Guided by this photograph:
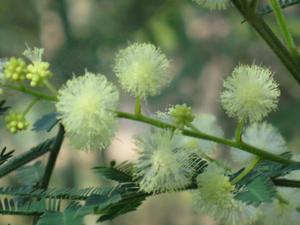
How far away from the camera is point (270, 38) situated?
1.38 metres

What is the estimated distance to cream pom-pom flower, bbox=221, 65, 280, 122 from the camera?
138 cm

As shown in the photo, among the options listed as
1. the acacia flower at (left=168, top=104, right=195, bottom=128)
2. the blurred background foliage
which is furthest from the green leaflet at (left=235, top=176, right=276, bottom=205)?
the blurred background foliage

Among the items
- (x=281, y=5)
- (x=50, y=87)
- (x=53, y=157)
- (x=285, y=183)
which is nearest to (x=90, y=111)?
(x=50, y=87)

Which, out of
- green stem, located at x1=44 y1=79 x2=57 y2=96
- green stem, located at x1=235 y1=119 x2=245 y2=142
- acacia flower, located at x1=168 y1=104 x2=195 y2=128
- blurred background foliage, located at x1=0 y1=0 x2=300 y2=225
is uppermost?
blurred background foliage, located at x1=0 y1=0 x2=300 y2=225

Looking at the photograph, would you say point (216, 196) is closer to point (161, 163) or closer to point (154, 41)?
point (161, 163)

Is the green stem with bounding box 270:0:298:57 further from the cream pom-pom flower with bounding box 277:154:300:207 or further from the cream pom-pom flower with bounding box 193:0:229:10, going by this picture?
the cream pom-pom flower with bounding box 277:154:300:207

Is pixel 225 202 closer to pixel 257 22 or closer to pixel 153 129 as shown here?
pixel 153 129

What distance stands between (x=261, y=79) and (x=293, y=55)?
0.24 ft

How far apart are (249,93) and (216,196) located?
20 cm

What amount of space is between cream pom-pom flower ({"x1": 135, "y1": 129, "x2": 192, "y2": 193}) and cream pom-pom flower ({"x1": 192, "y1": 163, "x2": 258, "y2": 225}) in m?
0.04

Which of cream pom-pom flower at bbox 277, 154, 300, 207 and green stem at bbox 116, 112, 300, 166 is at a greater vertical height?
green stem at bbox 116, 112, 300, 166

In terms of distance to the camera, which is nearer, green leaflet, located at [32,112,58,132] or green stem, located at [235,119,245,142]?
green stem, located at [235,119,245,142]

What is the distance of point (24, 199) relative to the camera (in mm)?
1396

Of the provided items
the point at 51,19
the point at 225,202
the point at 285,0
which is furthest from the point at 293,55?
the point at 51,19
